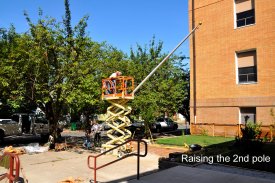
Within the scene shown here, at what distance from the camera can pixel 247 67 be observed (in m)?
21.9

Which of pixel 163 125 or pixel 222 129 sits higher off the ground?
pixel 222 129

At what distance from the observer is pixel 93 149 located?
18.2 meters

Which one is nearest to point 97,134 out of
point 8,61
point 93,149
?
point 93,149

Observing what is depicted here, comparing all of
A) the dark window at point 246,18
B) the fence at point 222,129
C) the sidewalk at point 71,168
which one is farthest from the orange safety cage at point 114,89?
the dark window at point 246,18

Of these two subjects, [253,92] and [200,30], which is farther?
[200,30]

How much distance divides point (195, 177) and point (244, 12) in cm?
1676

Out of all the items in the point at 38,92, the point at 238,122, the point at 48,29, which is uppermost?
the point at 48,29

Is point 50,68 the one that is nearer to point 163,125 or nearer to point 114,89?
point 114,89

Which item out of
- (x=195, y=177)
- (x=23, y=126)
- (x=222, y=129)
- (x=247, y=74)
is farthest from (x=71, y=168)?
(x=247, y=74)

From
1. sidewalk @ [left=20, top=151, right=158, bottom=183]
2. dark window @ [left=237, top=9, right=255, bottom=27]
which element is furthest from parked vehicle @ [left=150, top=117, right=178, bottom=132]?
sidewalk @ [left=20, top=151, right=158, bottom=183]

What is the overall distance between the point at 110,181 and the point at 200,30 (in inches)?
691

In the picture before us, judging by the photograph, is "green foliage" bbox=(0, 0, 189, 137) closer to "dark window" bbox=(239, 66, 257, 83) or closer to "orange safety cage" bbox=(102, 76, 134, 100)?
"orange safety cage" bbox=(102, 76, 134, 100)

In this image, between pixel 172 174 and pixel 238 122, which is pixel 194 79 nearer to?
pixel 238 122

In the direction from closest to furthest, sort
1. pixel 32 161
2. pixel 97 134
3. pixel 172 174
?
1. pixel 172 174
2. pixel 32 161
3. pixel 97 134
